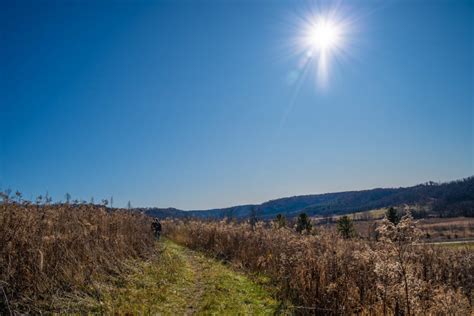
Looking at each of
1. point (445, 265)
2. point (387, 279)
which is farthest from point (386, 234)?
point (445, 265)

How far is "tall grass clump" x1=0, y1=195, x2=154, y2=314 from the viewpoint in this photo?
18.6 feet

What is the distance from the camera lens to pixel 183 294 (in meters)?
8.74

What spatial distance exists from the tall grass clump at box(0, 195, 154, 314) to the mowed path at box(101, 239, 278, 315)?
87cm

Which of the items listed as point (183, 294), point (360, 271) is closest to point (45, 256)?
point (183, 294)

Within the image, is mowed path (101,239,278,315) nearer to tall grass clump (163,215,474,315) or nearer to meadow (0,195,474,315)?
meadow (0,195,474,315)

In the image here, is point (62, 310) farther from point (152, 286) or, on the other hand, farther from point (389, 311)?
point (389, 311)

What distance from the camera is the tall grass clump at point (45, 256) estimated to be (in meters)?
5.66

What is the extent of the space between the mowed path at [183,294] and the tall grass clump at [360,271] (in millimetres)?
1176

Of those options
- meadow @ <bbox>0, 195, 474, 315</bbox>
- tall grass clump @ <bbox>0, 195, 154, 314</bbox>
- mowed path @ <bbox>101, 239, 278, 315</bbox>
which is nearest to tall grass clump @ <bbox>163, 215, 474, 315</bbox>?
meadow @ <bbox>0, 195, 474, 315</bbox>

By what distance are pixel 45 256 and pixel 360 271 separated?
27.2 ft

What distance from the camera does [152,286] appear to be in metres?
8.57

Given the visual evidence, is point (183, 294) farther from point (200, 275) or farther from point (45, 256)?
point (45, 256)

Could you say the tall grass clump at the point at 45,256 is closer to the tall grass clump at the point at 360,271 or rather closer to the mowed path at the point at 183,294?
the mowed path at the point at 183,294

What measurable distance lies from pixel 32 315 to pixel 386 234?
21.5 ft
